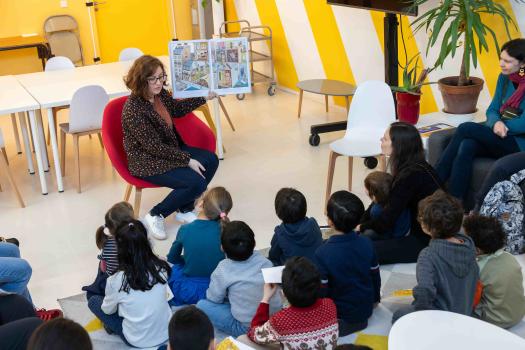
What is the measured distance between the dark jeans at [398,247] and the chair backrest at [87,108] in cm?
253

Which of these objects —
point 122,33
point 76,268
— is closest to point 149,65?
point 76,268

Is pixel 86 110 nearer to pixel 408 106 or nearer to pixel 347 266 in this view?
pixel 408 106

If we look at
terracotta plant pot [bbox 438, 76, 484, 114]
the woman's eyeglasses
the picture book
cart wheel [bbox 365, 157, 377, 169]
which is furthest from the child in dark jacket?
the picture book

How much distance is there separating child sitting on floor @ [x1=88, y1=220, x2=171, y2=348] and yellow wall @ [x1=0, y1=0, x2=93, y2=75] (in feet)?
21.7

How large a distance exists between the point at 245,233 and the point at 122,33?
288 inches

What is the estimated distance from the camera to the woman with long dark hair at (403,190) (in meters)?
3.97

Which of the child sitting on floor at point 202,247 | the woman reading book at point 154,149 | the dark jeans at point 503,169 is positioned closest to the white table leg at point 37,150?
the woman reading book at point 154,149

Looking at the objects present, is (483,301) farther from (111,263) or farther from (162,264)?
(111,263)

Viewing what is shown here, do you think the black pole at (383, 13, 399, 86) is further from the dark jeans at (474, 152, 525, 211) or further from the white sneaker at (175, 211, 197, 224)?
the white sneaker at (175, 211, 197, 224)

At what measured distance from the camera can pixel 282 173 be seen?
229 inches

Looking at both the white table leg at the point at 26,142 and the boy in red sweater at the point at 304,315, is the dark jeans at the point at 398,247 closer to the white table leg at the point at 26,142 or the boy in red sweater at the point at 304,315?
the boy in red sweater at the point at 304,315

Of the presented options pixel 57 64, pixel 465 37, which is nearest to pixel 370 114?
pixel 465 37

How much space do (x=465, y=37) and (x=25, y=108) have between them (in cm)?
320

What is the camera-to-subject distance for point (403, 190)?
397 centimetres
